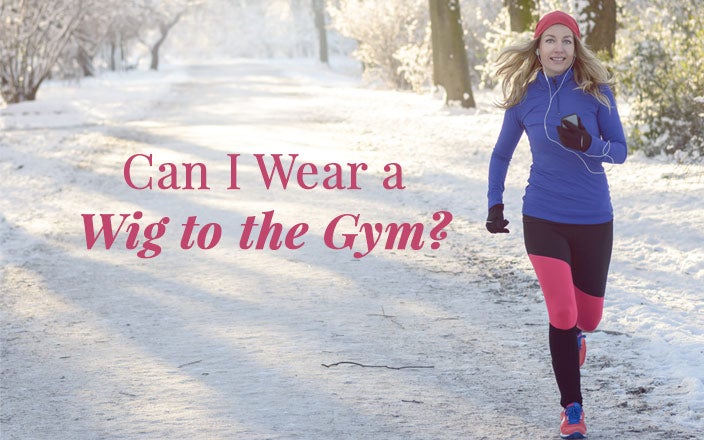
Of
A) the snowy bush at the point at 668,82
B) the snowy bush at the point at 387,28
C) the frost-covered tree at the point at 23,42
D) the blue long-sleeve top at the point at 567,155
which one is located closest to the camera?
the blue long-sleeve top at the point at 567,155

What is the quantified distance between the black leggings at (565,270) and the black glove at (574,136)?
1.20ft

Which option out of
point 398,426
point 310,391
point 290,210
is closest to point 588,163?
point 398,426

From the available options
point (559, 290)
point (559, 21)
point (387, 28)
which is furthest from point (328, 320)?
point (387, 28)

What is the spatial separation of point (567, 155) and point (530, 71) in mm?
450

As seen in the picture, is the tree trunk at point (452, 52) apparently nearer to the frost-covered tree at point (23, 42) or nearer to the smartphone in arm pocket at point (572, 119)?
the frost-covered tree at point (23, 42)

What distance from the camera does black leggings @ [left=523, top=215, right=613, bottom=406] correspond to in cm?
446

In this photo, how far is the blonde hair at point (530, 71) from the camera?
14.9ft

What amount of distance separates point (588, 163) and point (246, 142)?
13.9 metres

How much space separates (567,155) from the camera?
4.56 meters

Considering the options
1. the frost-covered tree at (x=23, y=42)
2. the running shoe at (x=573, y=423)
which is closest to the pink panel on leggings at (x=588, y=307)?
the running shoe at (x=573, y=423)

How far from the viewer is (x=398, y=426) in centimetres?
463

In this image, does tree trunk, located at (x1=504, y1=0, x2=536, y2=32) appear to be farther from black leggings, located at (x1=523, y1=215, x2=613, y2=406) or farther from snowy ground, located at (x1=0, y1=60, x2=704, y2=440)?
black leggings, located at (x1=523, y1=215, x2=613, y2=406)

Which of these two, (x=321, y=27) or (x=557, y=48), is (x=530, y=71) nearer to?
(x=557, y=48)

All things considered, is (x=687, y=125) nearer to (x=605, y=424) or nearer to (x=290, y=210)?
(x=290, y=210)
